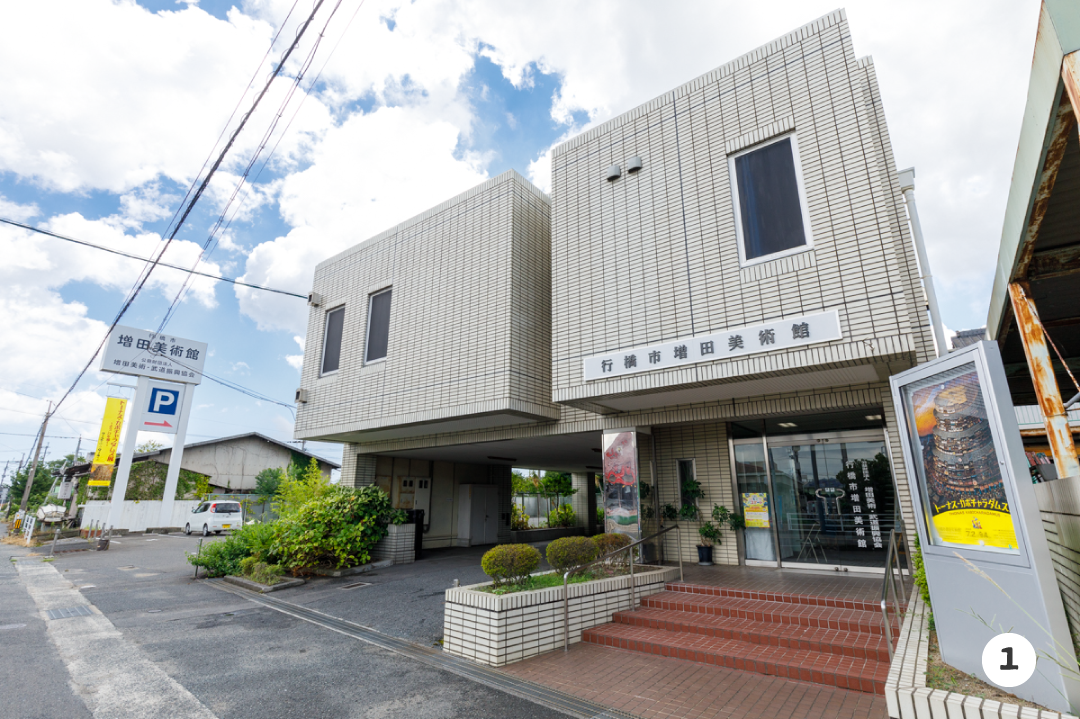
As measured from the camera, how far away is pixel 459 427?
11633 millimetres

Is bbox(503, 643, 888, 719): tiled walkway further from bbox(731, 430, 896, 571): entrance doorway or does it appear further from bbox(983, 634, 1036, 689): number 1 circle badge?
bbox(731, 430, 896, 571): entrance doorway

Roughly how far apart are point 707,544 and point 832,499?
227 cm

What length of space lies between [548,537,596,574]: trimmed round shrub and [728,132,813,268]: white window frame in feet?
14.7

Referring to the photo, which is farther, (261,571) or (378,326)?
Result: (378,326)

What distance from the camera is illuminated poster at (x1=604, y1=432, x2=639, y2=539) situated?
869 centimetres

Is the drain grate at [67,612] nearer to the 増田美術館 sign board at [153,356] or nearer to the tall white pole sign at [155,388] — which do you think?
the tall white pole sign at [155,388]

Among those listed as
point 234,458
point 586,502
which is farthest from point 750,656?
point 234,458

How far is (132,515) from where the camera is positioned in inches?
966

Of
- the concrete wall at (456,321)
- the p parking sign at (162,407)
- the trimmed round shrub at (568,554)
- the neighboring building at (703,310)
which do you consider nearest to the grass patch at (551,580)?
the trimmed round shrub at (568,554)

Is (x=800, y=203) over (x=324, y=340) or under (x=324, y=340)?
under

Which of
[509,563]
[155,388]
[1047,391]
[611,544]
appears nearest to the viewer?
[1047,391]

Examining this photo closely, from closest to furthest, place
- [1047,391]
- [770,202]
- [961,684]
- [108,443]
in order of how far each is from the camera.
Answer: [961,684] → [1047,391] → [770,202] → [108,443]

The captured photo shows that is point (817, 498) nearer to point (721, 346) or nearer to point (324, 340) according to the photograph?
point (721, 346)

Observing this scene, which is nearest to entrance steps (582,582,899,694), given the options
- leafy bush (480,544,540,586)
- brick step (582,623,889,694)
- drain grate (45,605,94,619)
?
brick step (582,623,889,694)
